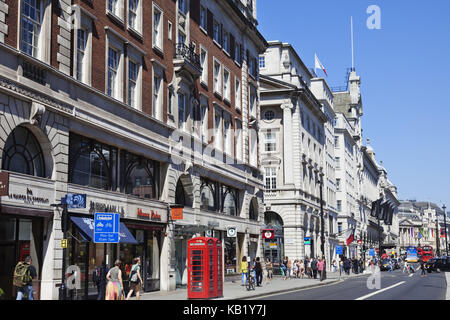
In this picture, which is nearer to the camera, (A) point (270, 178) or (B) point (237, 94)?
(B) point (237, 94)

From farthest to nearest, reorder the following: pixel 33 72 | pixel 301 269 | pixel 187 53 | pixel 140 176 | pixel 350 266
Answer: pixel 350 266 < pixel 301 269 < pixel 187 53 < pixel 140 176 < pixel 33 72

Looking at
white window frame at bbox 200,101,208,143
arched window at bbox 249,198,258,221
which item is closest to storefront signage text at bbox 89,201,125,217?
white window frame at bbox 200,101,208,143

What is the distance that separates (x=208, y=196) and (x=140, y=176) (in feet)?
31.7

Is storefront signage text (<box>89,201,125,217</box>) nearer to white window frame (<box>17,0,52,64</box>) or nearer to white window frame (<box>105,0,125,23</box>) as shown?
white window frame (<box>17,0,52,64</box>)

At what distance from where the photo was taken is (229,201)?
43844 millimetres

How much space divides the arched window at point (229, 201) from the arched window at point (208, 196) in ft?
6.16

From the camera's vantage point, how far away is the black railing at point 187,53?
35094 mm

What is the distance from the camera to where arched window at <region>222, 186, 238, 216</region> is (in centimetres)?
4275

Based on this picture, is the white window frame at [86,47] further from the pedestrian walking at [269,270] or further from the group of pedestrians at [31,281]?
the pedestrian walking at [269,270]

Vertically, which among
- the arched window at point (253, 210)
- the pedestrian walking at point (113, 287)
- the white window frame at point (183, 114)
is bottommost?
the pedestrian walking at point (113, 287)

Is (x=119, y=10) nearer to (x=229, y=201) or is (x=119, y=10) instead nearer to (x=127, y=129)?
(x=127, y=129)

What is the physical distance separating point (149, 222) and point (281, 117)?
39.1 metres

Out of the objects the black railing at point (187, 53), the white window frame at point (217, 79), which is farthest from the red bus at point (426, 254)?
the black railing at point (187, 53)

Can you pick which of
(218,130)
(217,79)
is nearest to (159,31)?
(217,79)
